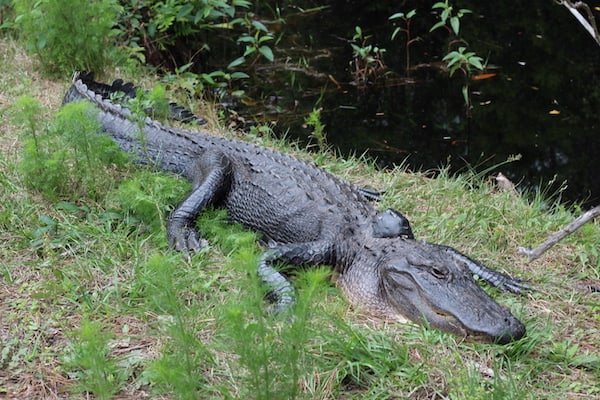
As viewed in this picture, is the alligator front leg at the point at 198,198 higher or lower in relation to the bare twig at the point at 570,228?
lower

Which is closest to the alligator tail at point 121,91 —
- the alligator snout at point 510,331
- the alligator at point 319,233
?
the alligator at point 319,233

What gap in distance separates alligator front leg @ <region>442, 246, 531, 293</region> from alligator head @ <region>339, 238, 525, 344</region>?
4.5 inches

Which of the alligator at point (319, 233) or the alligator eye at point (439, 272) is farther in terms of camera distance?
the alligator eye at point (439, 272)

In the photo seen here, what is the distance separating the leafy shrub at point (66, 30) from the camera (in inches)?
257

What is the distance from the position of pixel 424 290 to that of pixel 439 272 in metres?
0.13

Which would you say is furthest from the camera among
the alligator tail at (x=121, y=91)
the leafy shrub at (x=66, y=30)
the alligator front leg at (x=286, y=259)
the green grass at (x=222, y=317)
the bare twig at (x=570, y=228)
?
the leafy shrub at (x=66, y=30)

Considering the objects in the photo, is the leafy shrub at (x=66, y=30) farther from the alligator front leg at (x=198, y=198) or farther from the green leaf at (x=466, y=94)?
the green leaf at (x=466, y=94)

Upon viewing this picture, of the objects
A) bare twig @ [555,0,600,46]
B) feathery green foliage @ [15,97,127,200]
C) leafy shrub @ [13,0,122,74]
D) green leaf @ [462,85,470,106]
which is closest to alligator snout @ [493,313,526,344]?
bare twig @ [555,0,600,46]

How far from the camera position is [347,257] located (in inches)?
163

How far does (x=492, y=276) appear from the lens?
13.4 feet

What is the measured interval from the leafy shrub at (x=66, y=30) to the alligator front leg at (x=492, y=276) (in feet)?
13.4

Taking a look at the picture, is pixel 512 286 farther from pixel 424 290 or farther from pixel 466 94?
pixel 466 94

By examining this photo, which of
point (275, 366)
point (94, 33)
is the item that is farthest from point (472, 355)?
point (94, 33)

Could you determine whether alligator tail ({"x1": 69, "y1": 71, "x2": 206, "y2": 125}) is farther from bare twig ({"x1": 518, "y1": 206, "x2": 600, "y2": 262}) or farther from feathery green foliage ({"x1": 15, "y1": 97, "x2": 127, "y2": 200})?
bare twig ({"x1": 518, "y1": 206, "x2": 600, "y2": 262})
